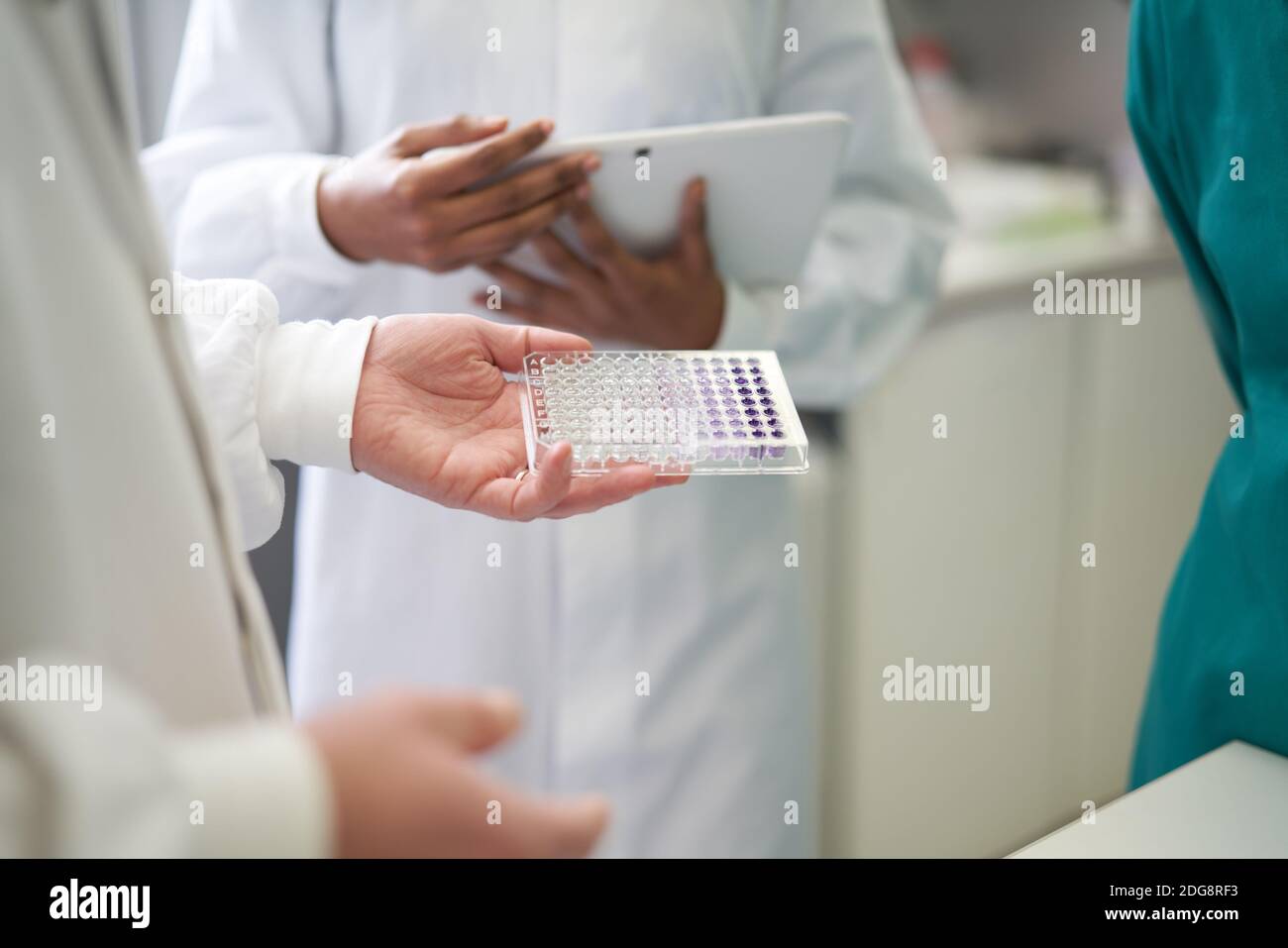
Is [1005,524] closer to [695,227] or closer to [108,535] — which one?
[695,227]

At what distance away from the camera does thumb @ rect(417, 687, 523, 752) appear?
25 cm

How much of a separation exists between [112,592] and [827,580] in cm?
90

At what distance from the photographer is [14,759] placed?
23 centimetres

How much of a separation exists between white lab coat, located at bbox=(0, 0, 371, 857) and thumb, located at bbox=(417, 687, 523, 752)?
1.1 inches

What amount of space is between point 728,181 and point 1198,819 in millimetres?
423

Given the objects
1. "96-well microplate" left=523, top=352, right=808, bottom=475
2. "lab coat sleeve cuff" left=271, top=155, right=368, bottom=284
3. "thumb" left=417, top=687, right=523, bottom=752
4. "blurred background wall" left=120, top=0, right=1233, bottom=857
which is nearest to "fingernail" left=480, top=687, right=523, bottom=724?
"thumb" left=417, top=687, right=523, bottom=752

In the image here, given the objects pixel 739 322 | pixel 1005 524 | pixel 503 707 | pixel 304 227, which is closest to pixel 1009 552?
pixel 1005 524

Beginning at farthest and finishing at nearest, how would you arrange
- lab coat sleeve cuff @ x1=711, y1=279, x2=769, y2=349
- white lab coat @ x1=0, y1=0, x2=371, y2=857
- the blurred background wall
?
1. the blurred background wall
2. lab coat sleeve cuff @ x1=711, y1=279, x2=769, y2=349
3. white lab coat @ x1=0, y1=0, x2=371, y2=857

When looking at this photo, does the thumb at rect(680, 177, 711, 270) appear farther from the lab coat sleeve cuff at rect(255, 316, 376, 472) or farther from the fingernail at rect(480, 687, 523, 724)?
the fingernail at rect(480, 687, 523, 724)

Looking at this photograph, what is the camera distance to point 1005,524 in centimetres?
122

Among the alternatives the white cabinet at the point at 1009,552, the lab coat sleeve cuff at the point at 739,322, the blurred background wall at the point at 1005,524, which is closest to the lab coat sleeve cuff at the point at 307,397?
the lab coat sleeve cuff at the point at 739,322

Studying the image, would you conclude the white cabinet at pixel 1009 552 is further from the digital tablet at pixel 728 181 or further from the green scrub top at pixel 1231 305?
the green scrub top at pixel 1231 305
